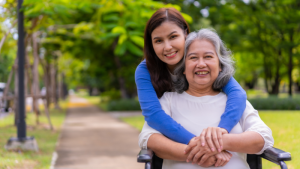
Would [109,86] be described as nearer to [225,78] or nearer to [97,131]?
[97,131]

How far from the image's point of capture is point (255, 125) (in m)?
2.13

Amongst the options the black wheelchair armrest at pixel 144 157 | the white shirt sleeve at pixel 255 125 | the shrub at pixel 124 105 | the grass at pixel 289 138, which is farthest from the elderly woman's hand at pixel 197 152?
the shrub at pixel 124 105

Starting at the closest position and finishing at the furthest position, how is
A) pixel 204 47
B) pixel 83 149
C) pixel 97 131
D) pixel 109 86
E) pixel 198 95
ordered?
pixel 204 47 < pixel 198 95 < pixel 83 149 < pixel 97 131 < pixel 109 86

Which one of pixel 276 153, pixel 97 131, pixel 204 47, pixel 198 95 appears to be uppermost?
pixel 204 47

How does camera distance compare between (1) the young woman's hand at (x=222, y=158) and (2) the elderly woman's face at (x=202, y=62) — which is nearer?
(1) the young woman's hand at (x=222, y=158)

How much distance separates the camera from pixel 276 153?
1992 mm

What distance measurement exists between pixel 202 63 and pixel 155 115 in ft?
1.66

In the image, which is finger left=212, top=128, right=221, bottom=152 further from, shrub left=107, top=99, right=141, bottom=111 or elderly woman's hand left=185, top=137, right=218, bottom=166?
shrub left=107, top=99, right=141, bottom=111

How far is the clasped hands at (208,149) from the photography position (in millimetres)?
1941

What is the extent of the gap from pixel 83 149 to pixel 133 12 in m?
3.19

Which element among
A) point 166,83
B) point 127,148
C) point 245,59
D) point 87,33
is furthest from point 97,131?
point 245,59

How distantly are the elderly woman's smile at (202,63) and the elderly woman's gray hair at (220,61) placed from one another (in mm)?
37

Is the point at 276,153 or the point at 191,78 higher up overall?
the point at 191,78

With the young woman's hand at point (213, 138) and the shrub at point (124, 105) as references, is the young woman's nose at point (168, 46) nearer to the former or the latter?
the young woman's hand at point (213, 138)
